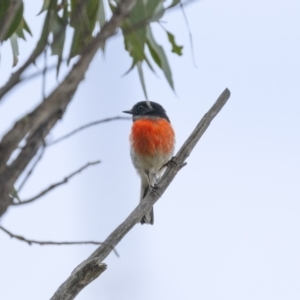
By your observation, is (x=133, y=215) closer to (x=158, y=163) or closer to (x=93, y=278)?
(x=93, y=278)

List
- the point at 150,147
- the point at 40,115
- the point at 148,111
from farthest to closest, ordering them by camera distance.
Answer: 1. the point at 148,111
2. the point at 150,147
3. the point at 40,115

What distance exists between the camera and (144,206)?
119 inches

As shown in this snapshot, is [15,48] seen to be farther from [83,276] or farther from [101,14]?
[83,276]

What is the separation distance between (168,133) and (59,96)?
5.24m

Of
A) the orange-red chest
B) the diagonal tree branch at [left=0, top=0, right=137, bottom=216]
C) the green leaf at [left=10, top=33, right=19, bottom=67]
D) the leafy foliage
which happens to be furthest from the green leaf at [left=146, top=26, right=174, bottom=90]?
the orange-red chest

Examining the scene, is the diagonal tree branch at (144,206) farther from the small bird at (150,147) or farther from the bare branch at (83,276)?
the small bird at (150,147)

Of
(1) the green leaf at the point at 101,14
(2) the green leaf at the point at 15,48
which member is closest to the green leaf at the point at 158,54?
(1) the green leaf at the point at 101,14

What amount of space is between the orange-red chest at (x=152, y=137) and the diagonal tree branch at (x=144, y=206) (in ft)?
9.07

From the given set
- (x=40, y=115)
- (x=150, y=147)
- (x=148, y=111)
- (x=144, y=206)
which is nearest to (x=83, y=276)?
(x=144, y=206)

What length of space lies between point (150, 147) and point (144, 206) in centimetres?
325

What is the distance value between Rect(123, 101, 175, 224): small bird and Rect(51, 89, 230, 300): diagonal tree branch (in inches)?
108

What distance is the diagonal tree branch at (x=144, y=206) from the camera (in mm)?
2372

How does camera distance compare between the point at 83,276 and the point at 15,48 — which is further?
the point at 15,48

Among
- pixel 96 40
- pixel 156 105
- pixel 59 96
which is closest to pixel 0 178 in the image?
pixel 59 96
